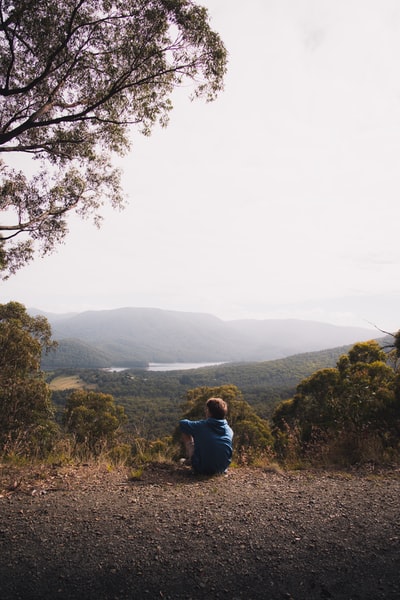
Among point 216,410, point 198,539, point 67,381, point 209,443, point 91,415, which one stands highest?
point 216,410

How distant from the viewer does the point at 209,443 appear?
501 cm

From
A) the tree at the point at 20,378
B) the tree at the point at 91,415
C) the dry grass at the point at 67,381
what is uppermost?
the tree at the point at 20,378

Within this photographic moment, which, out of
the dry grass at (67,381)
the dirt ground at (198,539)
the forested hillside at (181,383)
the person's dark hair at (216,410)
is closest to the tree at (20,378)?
the person's dark hair at (216,410)

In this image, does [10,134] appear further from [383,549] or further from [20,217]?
[383,549]

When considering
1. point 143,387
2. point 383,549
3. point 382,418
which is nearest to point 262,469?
point 383,549

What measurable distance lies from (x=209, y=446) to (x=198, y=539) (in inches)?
81.0

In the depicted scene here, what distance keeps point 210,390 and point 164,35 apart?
2416 cm

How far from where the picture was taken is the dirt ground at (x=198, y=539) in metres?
2.30

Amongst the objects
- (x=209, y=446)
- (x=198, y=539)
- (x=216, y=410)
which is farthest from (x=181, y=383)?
(x=198, y=539)

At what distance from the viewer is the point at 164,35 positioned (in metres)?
7.56

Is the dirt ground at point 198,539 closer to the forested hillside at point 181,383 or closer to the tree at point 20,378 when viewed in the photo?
the tree at point 20,378

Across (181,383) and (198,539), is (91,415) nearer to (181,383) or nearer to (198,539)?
(198,539)

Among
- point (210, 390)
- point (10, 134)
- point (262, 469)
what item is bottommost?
point (210, 390)

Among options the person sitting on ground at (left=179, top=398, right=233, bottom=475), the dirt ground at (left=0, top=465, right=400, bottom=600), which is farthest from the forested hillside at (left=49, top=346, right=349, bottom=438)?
the dirt ground at (left=0, top=465, right=400, bottom=600)
